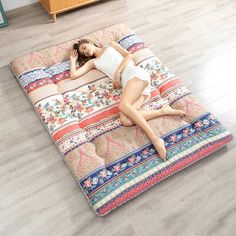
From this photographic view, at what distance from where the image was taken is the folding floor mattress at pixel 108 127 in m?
1.97

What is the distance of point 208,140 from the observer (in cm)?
215

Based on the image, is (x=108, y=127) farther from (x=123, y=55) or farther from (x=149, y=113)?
(x=123, y=55)

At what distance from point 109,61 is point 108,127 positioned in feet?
1.78

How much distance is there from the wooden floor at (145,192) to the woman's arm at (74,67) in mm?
440

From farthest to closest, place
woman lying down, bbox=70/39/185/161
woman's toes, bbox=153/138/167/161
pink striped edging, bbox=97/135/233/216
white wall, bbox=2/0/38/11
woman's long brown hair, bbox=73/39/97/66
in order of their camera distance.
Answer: white wall, bbox=2/0/38/11 → woman's long brown hair, bbox=73/39/97/66 → woman lying down, bbox=70/39/185/161 → woman's toes, bbox=153/138/167/161 → pink striped edging, bbox=97/135/233/216

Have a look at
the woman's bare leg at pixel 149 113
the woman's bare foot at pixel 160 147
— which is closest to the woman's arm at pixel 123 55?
Result: the woman's bare leg at pixel 149 113

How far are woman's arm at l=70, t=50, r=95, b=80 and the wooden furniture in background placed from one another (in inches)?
27.2

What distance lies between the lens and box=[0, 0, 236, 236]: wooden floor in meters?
1.91

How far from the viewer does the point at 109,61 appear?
2.43 metres

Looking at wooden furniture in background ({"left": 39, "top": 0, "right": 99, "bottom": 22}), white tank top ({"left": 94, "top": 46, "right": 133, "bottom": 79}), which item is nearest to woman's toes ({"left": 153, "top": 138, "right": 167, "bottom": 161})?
white tank top ({"left": 94, "top": 46, "right": 133, "bottom": 79})

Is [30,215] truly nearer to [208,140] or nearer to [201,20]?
[208,140]

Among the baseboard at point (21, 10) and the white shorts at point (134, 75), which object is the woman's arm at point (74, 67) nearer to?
the white shorts at point (134, 75)

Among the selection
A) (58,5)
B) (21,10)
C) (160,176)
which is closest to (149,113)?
(160,176)

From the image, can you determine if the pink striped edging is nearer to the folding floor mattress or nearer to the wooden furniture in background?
the folding floor mattress
